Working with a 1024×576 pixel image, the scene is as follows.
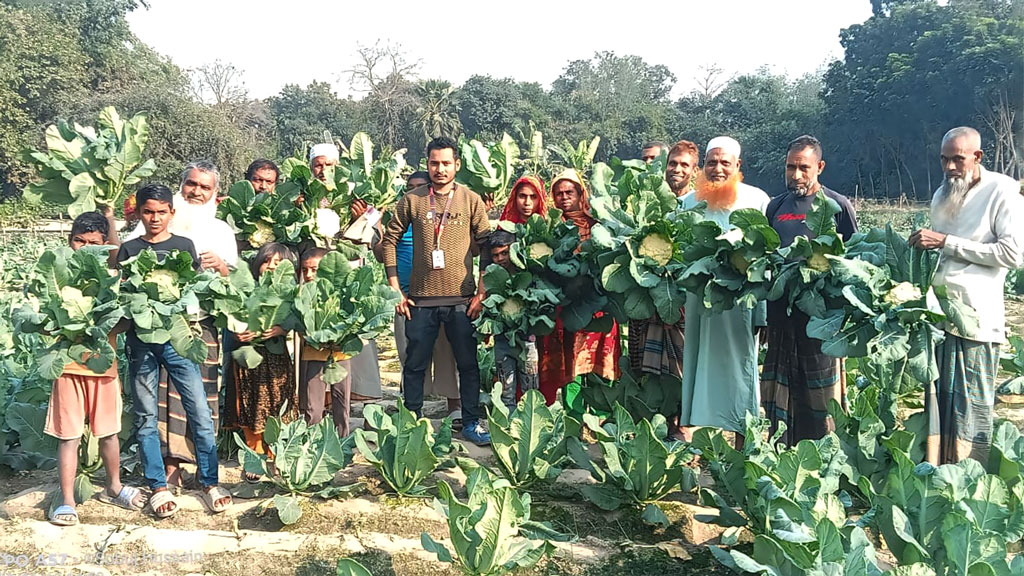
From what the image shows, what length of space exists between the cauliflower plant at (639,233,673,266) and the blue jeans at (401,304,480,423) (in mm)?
1148

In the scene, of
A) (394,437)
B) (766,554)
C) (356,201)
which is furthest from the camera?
(356,201)

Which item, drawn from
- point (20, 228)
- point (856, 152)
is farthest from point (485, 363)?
point (856, 152)

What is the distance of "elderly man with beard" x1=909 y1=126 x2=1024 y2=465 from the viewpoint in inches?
145

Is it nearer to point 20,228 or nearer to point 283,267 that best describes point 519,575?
point 283,267

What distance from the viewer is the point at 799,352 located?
4.04 metres

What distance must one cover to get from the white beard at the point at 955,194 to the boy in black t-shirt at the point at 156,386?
357 centimetres

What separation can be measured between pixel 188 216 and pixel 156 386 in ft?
3.05

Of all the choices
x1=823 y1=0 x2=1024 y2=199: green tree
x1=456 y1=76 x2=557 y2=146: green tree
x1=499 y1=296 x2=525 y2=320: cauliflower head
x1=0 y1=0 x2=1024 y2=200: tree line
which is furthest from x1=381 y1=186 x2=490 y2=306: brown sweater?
x1=456 y1=76 x2=557 y2=146: green tree

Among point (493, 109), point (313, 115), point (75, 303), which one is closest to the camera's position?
point (75, 303)

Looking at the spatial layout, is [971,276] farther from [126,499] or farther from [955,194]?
[126,499]

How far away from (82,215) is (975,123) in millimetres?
33755

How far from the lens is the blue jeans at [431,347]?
15.2 ft

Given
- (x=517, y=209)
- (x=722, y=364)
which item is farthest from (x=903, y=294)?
(x=517, y=209)

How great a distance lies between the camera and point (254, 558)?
3.36 m
